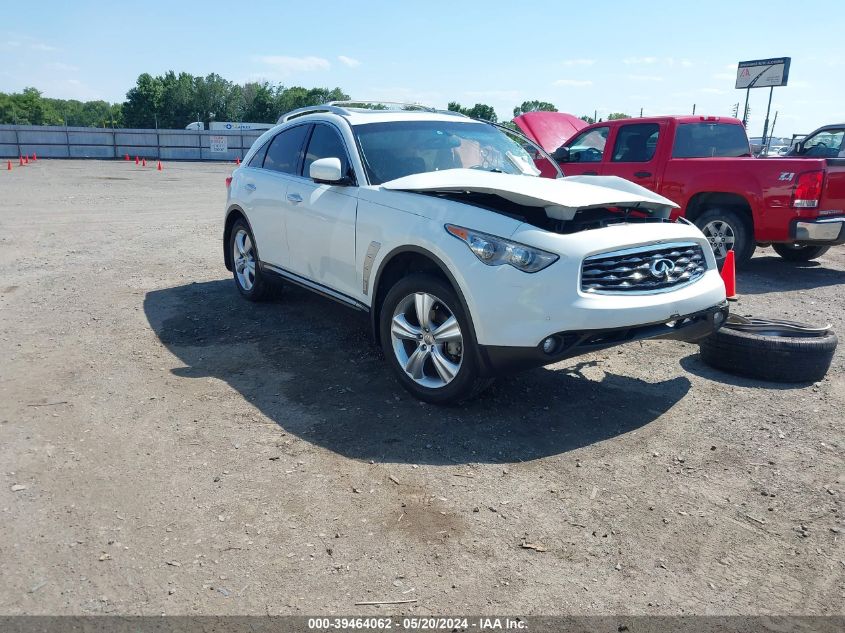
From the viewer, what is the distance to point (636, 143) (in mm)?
9984

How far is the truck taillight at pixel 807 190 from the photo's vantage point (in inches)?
326

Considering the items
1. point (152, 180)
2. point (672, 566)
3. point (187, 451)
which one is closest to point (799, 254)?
point (672, 566)

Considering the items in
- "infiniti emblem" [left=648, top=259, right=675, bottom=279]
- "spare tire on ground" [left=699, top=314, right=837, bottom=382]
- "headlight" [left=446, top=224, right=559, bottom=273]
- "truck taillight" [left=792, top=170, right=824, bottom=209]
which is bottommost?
"spare tire on ground" [left=699, top=314, right=837, bottom=382]

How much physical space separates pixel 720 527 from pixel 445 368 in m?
1.82

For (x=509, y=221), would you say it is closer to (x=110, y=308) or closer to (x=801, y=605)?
(x=801, y=605)

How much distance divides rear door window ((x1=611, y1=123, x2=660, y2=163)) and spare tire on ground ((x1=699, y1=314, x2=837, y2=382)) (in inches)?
198

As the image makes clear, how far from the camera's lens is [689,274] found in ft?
14.8

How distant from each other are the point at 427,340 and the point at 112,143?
147 ft

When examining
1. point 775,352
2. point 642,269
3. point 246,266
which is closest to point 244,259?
point 246,266

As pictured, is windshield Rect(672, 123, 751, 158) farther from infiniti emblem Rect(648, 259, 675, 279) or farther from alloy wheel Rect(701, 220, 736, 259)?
infiniti emblem Rect(648, 259, 675, 279)

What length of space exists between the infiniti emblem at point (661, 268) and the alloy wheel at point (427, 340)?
122 cm

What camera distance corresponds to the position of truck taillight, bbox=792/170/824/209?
827cm

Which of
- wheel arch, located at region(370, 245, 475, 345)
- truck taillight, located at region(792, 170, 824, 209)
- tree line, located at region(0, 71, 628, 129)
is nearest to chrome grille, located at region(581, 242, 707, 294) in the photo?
wheel arch, located at region(370, 245, 475, 345)

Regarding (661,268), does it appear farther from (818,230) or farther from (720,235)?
(720,235)
